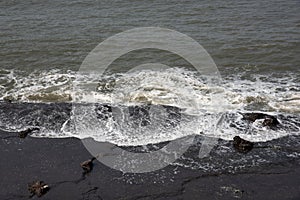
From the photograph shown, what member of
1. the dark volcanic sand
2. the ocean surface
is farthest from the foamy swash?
the dark volcanic sand

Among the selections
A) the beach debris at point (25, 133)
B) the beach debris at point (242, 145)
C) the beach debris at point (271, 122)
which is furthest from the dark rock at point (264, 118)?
the beach debris at point (25, 133)

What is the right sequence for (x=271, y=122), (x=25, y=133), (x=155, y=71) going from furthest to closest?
1. (x=155, y=71)
2. (x=25, y=133)
3. (x=271, y=122)

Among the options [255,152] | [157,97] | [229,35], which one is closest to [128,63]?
[157,97]

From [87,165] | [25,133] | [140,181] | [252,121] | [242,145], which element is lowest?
[140,181]

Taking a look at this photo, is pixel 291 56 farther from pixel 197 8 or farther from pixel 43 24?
pixel 43 24

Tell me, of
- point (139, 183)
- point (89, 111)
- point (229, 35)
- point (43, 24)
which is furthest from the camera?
point (43, 24)

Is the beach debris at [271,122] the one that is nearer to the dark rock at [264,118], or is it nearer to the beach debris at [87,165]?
the dark rock at [264,118]

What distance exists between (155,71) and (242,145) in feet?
20.3

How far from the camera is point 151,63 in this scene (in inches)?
627

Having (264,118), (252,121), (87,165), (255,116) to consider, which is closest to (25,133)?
(87,165)

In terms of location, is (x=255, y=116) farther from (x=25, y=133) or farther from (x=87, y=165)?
(x=25, y=133)

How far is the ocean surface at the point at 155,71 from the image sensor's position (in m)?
11.2

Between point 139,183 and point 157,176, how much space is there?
0.49m

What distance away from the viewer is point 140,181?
890 cm
